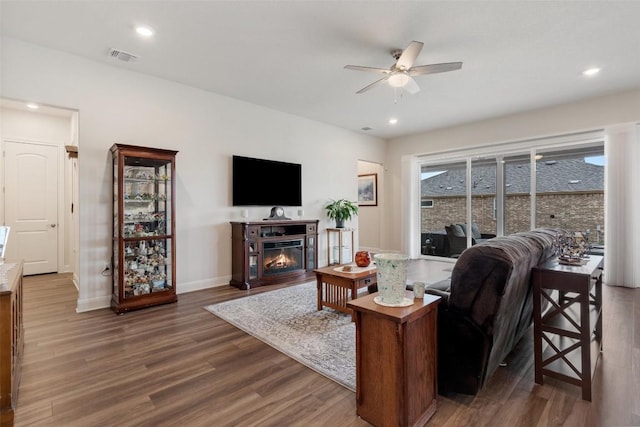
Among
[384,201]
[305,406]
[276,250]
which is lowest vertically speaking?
[305,406]

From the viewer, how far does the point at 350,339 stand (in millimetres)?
2732

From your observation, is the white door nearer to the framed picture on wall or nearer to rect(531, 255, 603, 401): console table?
the framed picture on wall

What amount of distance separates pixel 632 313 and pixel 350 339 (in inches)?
130

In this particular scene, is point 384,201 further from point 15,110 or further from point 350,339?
point 15,110

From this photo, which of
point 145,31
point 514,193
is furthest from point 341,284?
point 514,193

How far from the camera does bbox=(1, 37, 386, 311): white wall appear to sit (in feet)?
11.1

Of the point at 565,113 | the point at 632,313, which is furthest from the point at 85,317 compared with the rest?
the point at 565,113

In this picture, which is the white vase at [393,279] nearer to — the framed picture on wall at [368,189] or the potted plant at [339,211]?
the potted plant at [339,211]

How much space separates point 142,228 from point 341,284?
2.54m

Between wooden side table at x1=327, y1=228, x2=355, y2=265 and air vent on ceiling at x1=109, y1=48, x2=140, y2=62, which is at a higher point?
air vent on ceiling at x1=109, y1=48, x2=140, y2=62

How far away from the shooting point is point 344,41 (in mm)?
3180

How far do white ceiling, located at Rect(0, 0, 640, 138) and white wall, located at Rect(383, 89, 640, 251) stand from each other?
295mm

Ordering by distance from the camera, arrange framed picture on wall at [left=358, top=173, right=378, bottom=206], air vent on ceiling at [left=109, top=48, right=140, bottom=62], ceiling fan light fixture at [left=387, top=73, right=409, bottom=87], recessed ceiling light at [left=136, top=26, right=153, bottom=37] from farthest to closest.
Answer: framed picture on wall at [left=358, top=173, right=378, bottom=206], air vent on ceiling at [left=109, top=48, right=140, bottom=62], ceiling fan light fixture at [left=387, top=73, right=409, bottom=87], recessed ceiling light at [left=136, top=26, right=153, bottom=37]

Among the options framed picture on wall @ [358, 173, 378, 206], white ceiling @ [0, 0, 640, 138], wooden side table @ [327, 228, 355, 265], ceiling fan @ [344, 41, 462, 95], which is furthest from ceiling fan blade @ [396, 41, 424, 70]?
framed picture on wall @ [358, 173, 378, 206]
